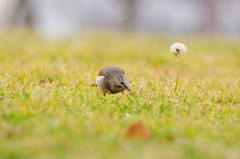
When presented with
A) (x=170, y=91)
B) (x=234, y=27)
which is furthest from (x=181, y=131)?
(x=234, y=27)

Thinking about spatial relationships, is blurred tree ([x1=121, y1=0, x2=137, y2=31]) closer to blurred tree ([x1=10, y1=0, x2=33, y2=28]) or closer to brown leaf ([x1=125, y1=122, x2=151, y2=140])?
blurred tree ([x1=10, y1=0, x2=33, y2=28])

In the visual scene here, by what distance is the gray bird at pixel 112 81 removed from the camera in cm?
387

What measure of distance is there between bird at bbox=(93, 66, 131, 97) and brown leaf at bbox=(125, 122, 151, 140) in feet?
3.53

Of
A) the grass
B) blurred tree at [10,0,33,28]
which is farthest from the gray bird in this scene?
blurred tree at [10,0,33,28]

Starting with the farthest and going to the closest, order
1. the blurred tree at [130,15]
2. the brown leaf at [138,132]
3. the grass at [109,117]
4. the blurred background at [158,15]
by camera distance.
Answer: the blurred background at [158,15]
the blurred tree at [130,15]
the brown leaf at [138,132]
the grass at [109,117]

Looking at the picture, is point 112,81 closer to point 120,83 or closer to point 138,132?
point 120,83

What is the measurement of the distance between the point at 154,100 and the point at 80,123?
4.01ft

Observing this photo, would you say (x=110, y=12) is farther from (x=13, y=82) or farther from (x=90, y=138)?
(x=90, y=138)

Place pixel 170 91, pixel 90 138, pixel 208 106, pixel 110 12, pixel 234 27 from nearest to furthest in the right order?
pixel 90 138, pixel 208 106, pixel 170 91, pixel 110 12, pixel 234 27

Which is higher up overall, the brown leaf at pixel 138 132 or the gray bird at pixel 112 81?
the gray bird at pixel 112 81

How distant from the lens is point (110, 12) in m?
24.3

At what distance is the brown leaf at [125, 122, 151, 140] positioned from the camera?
2.71 metres

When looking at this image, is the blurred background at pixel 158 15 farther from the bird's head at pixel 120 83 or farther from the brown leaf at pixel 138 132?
the brown leaf at pixel 138 132

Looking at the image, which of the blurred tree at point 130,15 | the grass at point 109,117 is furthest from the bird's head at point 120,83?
the blurred tree at point 130,15
